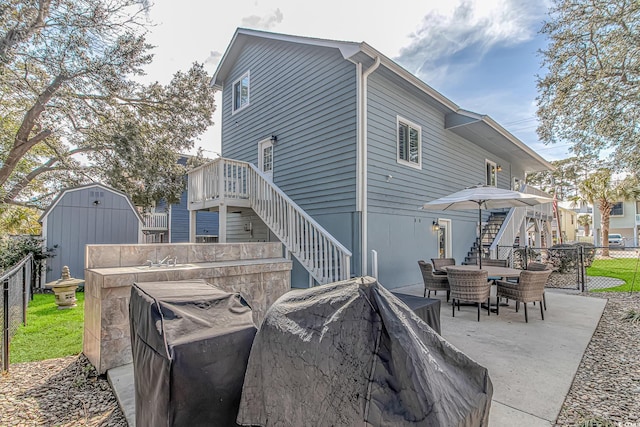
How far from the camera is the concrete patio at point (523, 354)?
261 cm

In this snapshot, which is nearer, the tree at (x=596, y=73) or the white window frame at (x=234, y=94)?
A: the tree at (x=596, y=73)

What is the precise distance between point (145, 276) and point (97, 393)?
1.14 metres

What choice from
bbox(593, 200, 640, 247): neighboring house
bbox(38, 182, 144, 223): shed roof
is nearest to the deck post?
bbox(38, 182, 144, 223): shed roof

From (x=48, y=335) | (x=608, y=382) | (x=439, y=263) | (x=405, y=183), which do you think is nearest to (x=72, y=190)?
(x=48, y=335)

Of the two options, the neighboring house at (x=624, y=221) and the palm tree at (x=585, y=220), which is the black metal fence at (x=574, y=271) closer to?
the neighboring house at (x=624, y=221)

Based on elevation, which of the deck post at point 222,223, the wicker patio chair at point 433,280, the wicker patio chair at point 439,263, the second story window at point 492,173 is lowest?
the wicker patio chair at point 433,280

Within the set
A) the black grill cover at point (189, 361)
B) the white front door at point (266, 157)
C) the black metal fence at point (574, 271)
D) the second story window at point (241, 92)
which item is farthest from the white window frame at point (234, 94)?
the black grill cover at point (189, 361)

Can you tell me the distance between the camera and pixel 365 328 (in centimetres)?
128

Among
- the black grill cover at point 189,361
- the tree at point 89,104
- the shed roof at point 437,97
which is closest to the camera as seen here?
the black grill cover at point 189,361

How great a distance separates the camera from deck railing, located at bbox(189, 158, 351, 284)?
235 inches

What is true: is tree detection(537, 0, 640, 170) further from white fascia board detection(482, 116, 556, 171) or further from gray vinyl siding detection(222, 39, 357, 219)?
gray vinyl siding detection(222, 39, 357, 219)

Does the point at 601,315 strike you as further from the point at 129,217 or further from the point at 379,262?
the point at 129,217

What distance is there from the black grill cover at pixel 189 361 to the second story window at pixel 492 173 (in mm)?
12972

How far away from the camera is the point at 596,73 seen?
7.55 m
